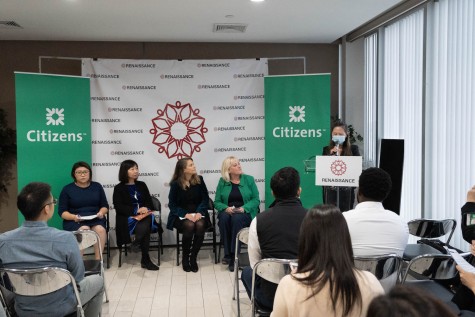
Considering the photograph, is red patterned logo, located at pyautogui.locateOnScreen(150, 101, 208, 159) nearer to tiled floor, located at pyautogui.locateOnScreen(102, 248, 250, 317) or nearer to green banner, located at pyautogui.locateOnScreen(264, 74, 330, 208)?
green banner, located at pyautogui.locateOnScreen(264, 74, 330, 208)

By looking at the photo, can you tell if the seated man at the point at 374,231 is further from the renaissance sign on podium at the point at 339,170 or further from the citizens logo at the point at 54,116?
the citizens logo at the point at 54,116

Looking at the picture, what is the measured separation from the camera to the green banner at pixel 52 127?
582 centimetres

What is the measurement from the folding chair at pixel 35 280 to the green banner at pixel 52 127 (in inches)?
130

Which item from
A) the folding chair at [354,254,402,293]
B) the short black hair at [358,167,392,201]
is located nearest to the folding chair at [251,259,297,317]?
the folding chair at [354,254,402,293]

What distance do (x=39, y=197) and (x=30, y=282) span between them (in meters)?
0.52

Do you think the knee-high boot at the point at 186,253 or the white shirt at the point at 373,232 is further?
the knee-high boot at the point at 186,253

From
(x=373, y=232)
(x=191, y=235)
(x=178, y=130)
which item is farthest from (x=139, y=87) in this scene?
(x=373, y=232)

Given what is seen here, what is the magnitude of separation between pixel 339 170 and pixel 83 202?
315 centimetres

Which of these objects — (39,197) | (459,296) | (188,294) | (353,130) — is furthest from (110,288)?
(353,130)

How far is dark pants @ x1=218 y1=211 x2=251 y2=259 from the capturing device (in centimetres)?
552

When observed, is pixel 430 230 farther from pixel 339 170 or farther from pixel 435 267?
pixel 435 267

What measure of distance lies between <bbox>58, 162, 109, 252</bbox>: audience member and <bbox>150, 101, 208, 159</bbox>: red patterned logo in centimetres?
120

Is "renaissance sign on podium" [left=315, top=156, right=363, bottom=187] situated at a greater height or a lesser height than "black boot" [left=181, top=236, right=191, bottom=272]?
greater

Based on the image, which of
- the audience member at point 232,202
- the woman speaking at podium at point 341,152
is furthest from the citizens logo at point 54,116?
the woman speaking at podium at point 341,152
